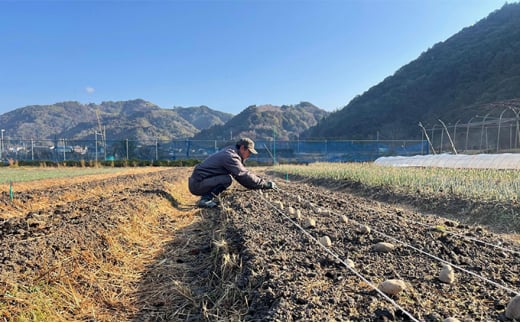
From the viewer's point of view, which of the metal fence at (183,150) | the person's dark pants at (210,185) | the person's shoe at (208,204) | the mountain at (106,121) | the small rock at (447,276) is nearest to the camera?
the small rock at (447,276)

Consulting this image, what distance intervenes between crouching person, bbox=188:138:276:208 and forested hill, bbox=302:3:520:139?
27.4 metres

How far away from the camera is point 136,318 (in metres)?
1.99

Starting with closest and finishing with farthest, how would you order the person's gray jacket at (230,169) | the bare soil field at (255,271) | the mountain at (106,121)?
the bare soil field at (255,271), the person's gray jacket at (230,169), the mountain at (106,121)

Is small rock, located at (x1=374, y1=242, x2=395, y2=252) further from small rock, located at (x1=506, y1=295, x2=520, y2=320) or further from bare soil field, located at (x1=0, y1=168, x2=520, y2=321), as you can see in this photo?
small rock, located at (x1=506, y1=295, x2=520, y2=320)

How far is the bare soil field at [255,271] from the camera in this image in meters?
1.67

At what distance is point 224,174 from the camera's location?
5641mm

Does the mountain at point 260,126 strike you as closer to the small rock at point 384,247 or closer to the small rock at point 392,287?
the small rock at point 384,247

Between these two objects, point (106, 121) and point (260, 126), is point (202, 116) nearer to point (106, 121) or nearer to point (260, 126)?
point (106, 121)

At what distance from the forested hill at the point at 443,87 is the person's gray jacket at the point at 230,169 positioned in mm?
27462

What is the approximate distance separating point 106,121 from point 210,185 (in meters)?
78.1

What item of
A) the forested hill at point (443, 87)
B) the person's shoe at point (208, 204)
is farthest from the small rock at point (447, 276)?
the forested hill at point (443, 87)

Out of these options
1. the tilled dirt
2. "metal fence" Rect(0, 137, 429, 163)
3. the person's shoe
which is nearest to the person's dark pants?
the person's shoe

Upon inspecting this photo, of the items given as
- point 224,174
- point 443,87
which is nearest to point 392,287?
point 224,174

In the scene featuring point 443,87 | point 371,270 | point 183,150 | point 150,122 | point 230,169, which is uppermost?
point 443,87
